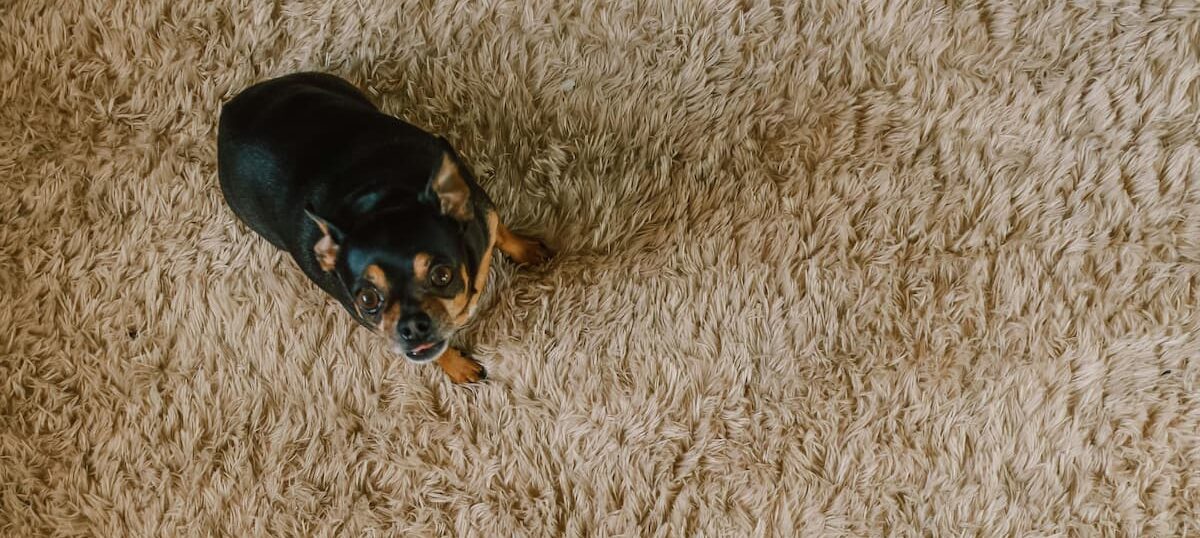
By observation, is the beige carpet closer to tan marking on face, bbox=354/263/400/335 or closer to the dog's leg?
the dog's leg

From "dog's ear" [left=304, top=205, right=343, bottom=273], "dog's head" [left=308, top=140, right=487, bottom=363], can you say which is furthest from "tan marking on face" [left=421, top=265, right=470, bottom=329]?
"dog's ear" [left=304, top=205, right=343, bottom=273]

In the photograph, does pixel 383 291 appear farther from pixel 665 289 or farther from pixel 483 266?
pixel 665 289

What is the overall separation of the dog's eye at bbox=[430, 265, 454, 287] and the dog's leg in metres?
0.22

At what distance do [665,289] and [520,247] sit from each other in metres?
0.27

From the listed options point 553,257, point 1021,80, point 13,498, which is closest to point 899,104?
point 1021,80

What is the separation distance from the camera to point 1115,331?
141cm

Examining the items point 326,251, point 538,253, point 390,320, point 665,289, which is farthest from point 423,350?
point 665,289

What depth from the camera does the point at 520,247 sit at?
144 cm

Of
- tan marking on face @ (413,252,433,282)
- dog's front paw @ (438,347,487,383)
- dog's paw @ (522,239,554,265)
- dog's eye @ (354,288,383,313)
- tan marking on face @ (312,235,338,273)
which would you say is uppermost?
tan marking on face @ (413,252,433,282)

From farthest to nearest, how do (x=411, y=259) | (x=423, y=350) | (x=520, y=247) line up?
(x=520, y=247)
(x=423, y=350)
(x=411, y=259)

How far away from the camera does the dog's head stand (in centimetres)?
113

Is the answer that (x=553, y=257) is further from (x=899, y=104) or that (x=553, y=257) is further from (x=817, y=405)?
(x=899, y=104)

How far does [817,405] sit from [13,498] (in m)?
1.52

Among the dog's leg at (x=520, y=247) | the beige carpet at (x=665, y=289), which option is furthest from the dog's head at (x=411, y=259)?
the beige carpet at (x=665, y=289)
